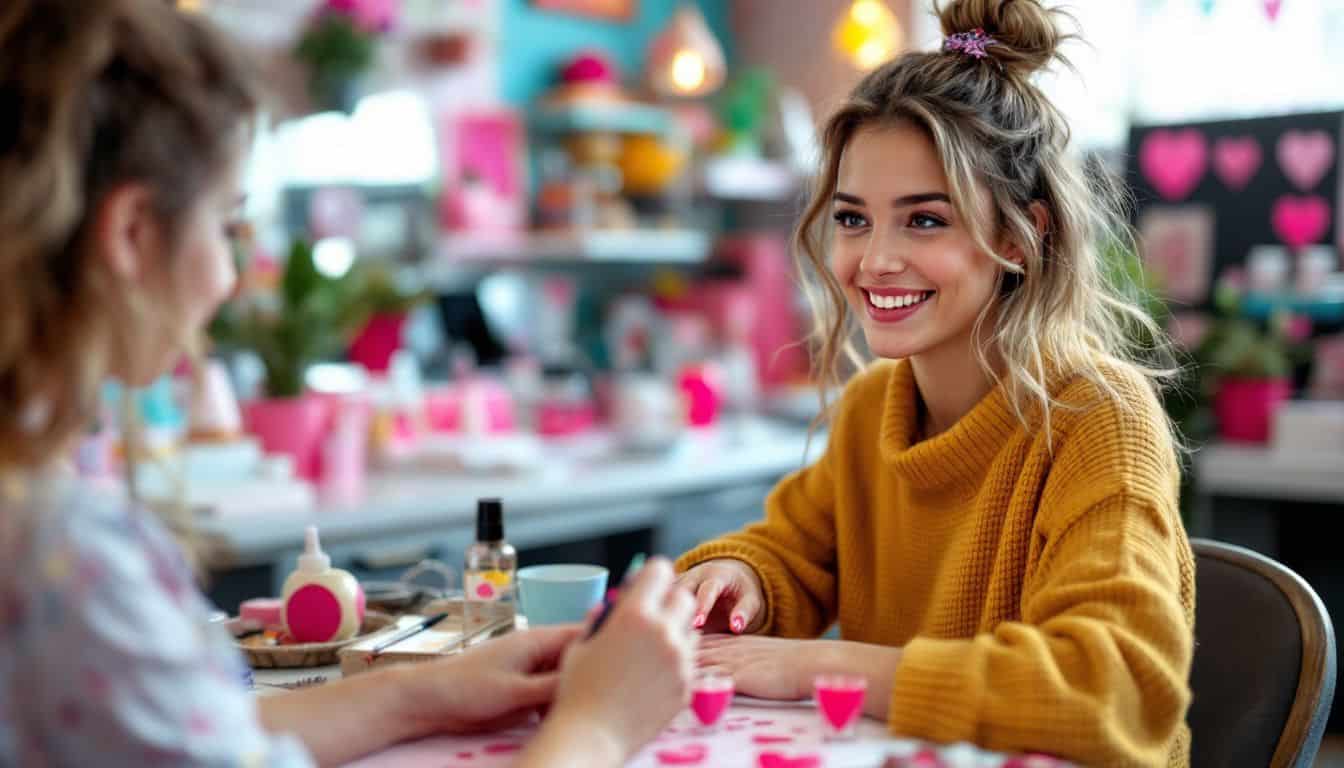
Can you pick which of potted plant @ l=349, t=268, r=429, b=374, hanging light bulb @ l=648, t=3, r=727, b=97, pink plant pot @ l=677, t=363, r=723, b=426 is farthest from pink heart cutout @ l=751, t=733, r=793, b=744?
pink plant pot @ l=677, t=363, r=723, b=426

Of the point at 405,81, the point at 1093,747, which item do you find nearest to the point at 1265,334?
the point at 405,81

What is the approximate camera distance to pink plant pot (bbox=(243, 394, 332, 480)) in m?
2.89

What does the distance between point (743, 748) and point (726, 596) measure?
406 millimetres

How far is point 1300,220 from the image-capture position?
3.68 metres

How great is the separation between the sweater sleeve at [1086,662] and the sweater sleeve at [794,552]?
38 centimetres

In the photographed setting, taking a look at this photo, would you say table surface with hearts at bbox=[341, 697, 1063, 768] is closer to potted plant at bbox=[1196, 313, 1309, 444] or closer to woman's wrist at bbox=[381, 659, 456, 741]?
woman's wrist at bbox=[381, 659, 456, 741]

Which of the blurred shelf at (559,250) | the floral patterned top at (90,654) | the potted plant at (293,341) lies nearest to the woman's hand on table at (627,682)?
the floral patterned top at (90,654)

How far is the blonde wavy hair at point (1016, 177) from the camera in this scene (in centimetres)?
142

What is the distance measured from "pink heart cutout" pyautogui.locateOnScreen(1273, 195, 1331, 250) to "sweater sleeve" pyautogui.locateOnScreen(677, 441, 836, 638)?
8.48ft

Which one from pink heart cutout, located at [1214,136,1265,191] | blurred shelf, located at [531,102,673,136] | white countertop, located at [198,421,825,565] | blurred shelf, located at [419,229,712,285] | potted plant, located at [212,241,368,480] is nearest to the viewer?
white countertop, located at [198,421,825,565]

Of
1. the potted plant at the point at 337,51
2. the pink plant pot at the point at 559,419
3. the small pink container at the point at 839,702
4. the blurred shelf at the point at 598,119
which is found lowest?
the pink plant pot at the point at 559,419

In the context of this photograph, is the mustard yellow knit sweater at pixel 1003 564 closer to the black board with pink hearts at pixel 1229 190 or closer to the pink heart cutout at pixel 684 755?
the pink heart cutout at pixel 684 755

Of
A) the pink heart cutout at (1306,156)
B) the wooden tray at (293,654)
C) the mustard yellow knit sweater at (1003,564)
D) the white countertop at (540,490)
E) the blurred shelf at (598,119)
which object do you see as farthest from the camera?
the blurred shelf at (598,119)

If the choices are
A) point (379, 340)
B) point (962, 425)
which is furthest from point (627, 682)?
point (379, 340)
